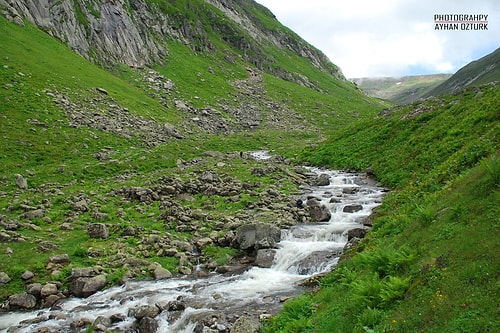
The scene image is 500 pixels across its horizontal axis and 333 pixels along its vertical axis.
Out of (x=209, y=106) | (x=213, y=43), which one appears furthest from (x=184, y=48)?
(x=209, y=106)

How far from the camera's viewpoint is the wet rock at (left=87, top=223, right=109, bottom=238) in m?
21.8

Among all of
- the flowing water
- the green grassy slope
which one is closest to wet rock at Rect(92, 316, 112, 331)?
the flowing water

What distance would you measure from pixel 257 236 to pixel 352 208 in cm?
809

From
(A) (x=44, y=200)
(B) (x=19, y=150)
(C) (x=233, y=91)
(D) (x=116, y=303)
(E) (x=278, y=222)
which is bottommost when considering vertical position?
(D) (x=116, y=303)

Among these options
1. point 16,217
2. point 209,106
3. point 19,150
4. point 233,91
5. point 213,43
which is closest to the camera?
point 16,217

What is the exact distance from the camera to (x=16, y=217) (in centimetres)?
2300

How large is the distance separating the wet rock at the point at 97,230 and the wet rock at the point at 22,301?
5478mm

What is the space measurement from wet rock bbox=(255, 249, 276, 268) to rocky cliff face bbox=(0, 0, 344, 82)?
64.6 metres

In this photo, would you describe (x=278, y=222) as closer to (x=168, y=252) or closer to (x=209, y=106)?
(x=168, y=252)

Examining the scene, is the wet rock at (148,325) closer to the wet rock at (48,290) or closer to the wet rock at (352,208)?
the wet rock at (48,290)

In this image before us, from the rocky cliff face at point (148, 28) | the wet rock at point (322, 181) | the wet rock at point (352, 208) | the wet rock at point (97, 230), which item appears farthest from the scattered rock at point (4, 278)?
the rocky cliff face at point (148, 28)

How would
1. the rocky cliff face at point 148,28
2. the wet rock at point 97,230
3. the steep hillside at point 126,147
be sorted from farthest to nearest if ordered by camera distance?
the rocky cliff face at point 148,28 → the wet rock at point 97,230 → the steep hillside at point 126,147

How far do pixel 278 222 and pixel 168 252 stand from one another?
724cm

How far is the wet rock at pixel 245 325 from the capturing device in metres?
12.5
